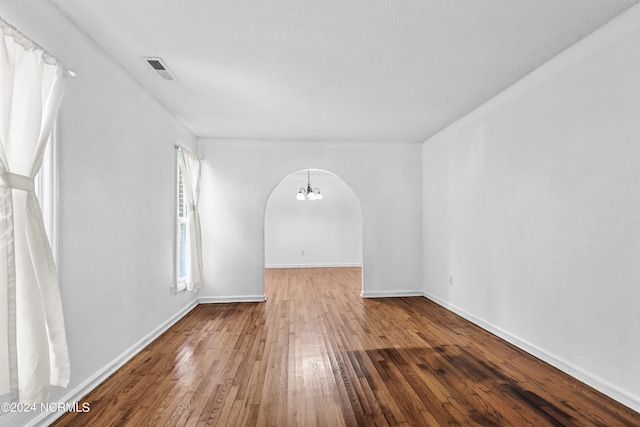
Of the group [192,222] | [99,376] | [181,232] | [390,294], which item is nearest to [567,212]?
[390,294]

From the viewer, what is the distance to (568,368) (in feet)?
9.13

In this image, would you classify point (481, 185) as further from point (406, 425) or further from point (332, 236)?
point (332, 236)

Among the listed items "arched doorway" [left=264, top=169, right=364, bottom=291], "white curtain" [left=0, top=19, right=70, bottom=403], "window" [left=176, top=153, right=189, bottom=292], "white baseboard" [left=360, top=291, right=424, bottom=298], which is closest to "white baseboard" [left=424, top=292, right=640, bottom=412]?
"white baseboard" [left=360, top=291, right=424, bottom=298]

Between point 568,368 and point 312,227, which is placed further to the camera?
point 312,227

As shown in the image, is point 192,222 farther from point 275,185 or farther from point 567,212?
point 567,212

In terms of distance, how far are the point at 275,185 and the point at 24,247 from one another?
4071mm

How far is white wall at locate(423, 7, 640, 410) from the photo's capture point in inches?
92.7

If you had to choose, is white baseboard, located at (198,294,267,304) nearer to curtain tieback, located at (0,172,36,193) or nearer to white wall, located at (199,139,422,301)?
white wall, located at (199,139,422,301)

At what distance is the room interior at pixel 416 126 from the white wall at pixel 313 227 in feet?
16.1

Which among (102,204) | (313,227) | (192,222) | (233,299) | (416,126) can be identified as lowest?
(233,299)

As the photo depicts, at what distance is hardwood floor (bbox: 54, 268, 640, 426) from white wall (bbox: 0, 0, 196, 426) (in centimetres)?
36

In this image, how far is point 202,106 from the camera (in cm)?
412

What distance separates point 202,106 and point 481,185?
11.4 ft

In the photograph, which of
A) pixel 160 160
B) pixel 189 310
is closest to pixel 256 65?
pixel 160 160
